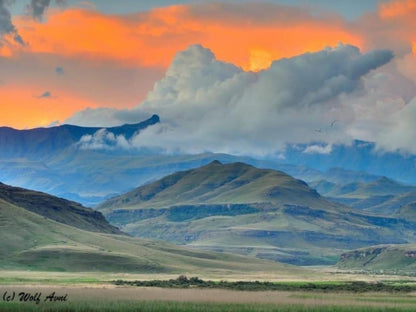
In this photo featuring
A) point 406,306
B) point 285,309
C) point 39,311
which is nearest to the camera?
point 39,311

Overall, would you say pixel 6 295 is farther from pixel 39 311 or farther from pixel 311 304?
pixel 311 304

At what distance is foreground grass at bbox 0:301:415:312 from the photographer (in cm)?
16550

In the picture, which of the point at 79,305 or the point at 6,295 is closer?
the point at 79,305

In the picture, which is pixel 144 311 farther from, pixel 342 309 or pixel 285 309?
pixel 342 309

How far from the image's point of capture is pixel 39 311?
6358 inches

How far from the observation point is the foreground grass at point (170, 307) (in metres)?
166

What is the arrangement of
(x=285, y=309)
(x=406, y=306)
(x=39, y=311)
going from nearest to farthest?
(x=39, y=311) → (x=285, y=309) → (x=406, y=306)

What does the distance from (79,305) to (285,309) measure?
142ft

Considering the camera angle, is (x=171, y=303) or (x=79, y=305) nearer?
(x=79, y=305)

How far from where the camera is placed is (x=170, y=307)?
171500mm

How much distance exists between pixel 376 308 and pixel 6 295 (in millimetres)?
84959

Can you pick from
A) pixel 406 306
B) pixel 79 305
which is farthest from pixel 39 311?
pixel 406 306

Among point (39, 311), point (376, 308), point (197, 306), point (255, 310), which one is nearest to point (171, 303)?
point (197, 306)

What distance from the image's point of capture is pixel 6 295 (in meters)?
192
